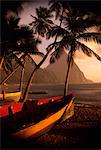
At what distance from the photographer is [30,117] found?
12.5m

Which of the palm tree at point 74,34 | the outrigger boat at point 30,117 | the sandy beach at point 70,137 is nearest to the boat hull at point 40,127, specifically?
the outrigger boat at point 30,117

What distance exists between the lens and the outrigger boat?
9.39 m

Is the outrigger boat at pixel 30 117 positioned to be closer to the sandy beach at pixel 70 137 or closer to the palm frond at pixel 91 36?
the sandy beach at pixel 70 137

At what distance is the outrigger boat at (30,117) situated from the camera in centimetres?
939

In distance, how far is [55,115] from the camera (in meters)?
11.7

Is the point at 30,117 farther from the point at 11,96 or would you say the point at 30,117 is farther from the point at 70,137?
the point at 11,96

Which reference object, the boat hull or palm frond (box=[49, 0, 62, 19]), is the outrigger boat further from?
palm frond (box=[49, 0, 62, 19])

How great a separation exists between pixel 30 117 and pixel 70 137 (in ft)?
7.78

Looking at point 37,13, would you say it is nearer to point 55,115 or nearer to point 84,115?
point 84,115

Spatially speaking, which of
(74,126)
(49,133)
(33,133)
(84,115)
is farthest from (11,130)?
(84,115)

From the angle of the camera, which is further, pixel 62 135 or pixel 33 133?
pixel 62 135

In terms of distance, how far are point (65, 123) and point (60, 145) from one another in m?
3.74

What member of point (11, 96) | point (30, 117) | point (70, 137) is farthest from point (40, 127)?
point (11, 96)

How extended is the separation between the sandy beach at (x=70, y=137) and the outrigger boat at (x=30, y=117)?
38cm
